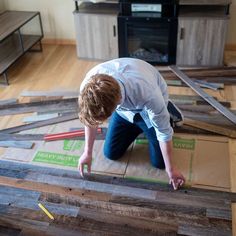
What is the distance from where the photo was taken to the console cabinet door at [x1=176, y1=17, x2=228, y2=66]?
2869 millimetres

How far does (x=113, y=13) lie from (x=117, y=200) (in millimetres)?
1821

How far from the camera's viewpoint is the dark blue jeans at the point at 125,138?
1953mm

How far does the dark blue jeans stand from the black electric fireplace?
124 centimetres

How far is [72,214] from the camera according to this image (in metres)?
1.77

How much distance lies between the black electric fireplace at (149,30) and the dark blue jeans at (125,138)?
48.8 inches

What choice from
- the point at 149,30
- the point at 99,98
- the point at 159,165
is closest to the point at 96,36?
the point at 149,30

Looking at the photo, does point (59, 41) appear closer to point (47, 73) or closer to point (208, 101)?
point (47, 73)

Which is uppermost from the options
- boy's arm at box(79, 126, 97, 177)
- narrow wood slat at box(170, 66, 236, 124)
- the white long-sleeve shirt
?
the white long-sleeve shirt

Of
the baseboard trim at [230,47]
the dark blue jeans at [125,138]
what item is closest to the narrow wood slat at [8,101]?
the dark blue jeans at [125,138]

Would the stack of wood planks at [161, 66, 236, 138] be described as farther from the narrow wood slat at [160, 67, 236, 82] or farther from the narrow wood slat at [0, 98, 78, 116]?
the narrow wood slat at [0, 98, 78, 116]

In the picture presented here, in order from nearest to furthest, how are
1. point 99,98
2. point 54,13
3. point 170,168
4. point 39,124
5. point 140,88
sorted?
point 99,98
point 140,88
point 170,168
point 39,124
point 54,13

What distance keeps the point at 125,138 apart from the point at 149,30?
4.32 feet

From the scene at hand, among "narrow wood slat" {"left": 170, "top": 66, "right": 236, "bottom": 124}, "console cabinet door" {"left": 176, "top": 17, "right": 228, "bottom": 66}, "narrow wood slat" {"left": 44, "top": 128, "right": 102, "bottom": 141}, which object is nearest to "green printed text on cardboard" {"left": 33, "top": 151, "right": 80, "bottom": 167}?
"narrow wood slat" {"left": 44, "top": 128, "right": 102, "bottom": 141}

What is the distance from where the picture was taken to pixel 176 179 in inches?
71.4
